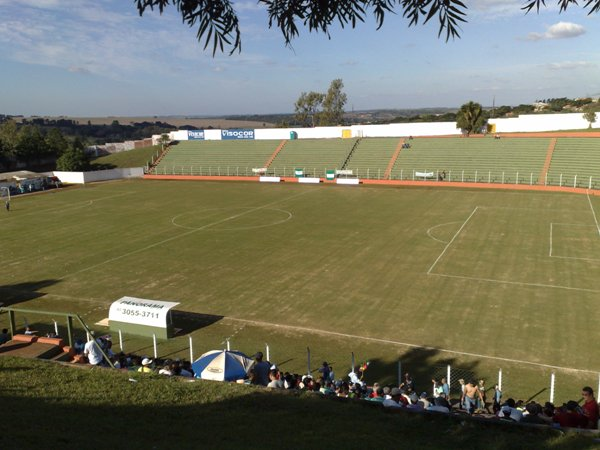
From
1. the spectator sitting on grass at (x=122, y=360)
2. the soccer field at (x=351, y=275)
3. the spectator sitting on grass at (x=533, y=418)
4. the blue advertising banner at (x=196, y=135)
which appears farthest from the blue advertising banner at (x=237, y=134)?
the spectator sitting on grass at (x=533, y=418)

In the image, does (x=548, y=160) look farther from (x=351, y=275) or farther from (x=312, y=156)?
(x=351, y=275)

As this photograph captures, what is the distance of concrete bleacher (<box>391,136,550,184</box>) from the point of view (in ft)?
186

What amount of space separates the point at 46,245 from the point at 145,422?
29644 mm

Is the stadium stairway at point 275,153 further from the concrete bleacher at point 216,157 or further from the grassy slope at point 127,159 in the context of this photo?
the grassy slope at point 127,159

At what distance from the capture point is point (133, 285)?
24.4m

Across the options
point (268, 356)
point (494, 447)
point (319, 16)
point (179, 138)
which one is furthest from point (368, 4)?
point (179, 138)

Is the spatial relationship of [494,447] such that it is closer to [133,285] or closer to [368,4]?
[368,4]

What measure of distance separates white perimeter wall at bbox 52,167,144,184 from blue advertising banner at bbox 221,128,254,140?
1745 centimetres

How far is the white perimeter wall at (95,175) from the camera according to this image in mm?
69562

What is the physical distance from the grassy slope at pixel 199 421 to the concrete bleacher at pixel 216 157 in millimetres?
62734

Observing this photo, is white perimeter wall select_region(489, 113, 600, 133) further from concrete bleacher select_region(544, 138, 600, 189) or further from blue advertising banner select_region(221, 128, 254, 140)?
blue advertising banner select_region(221, 128, 254, 140)

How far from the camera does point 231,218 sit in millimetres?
40781

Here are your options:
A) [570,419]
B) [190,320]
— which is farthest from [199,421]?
[190,320]

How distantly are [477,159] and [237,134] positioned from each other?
42.4 m
